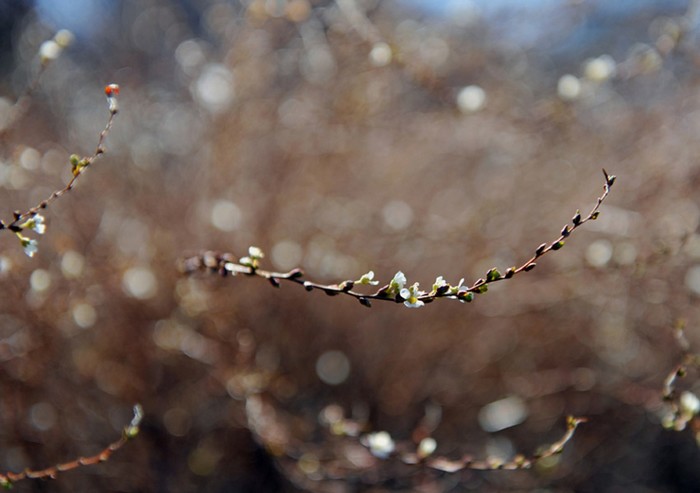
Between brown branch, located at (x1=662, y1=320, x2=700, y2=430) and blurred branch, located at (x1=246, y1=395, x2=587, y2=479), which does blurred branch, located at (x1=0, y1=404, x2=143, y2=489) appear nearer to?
blurred branch, located at (x1=246, y1=395, x2=587, y2=479)

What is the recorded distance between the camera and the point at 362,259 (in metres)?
2.65

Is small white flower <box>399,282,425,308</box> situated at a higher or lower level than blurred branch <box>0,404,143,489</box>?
higher

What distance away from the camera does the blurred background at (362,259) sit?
2.19 metres

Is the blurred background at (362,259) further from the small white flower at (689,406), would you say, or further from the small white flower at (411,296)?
the small white flower at (411,296)

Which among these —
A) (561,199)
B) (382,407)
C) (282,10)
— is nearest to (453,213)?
(561,199)

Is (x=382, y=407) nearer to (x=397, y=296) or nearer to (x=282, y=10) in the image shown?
(x=282, y=10)

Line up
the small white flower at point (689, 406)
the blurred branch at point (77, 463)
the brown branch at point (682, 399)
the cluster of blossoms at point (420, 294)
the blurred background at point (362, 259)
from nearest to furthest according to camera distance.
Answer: the cluster of blossoms at point (420, 294)
the blurred branch at point (77, 463)
the brown branch at point (682, 399)
the small white flower at point (689, 406)
the blurred background at point (362, 259)

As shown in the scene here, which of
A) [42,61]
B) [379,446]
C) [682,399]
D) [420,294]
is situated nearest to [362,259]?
[379,446]

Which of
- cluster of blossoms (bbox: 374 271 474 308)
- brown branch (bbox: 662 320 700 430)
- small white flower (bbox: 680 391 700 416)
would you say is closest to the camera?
cluster of blossoms (bbox: 374 271 474 308)

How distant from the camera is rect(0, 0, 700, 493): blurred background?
2.19 metres

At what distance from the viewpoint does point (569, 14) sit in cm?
266

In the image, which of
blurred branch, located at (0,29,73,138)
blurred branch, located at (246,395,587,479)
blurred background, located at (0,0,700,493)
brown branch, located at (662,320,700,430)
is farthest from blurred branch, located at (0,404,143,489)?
brown branch, located at (662,320,700,430)

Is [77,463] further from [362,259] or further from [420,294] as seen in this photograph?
[362,259]

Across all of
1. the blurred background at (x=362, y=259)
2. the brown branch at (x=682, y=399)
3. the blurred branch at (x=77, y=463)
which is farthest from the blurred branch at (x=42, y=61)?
the brown branch at (x=682, y=399)
